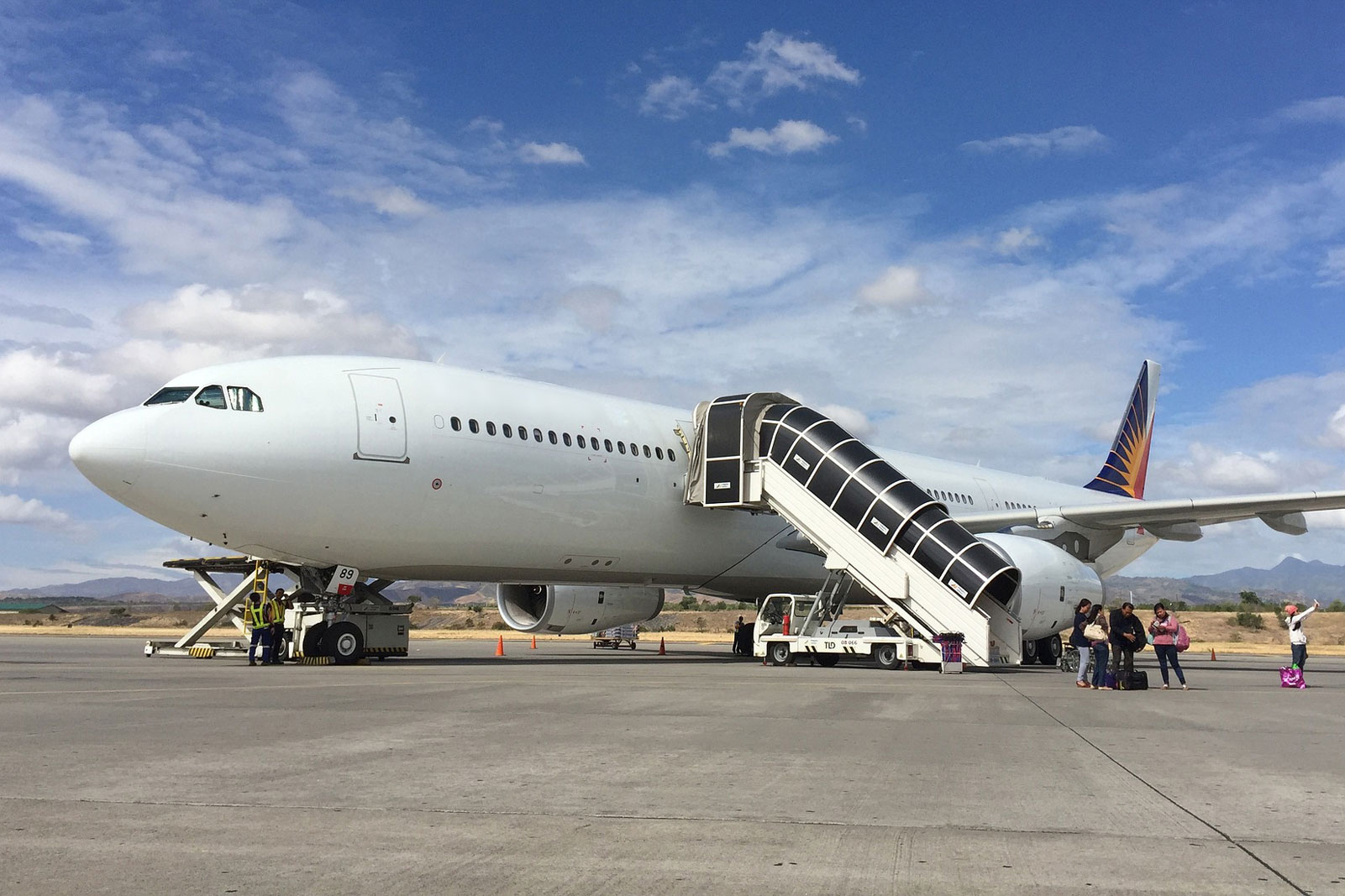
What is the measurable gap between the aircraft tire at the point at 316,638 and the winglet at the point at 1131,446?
26130 mm

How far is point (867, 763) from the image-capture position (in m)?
6.92

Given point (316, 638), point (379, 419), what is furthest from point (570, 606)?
point (379, 419)

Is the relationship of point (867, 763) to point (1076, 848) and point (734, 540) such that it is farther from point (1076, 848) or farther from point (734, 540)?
point (734, 540)

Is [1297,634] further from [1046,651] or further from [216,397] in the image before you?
[216,397]

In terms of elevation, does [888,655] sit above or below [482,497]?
below

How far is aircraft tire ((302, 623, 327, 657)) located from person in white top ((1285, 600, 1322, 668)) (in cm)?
1363

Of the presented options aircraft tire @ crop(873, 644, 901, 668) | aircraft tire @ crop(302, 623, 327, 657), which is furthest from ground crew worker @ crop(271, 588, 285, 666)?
aircraft tire @ crop(873, 644, 901, 668)

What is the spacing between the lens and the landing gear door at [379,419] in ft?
50.9

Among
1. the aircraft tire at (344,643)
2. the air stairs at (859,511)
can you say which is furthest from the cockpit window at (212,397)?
the air stairs at (859,511)

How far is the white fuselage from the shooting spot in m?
14.5

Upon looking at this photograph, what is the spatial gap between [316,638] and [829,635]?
840 cm

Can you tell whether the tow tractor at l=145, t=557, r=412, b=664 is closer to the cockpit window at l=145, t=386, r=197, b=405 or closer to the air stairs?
the cockpit window at l=145, t=386, r=197, b=405

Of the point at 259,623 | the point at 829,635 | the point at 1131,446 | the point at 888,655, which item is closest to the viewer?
the point at 259,623

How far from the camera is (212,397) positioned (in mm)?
14984
